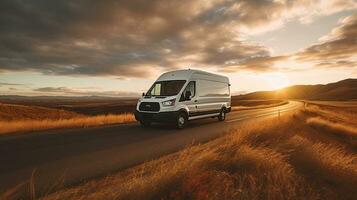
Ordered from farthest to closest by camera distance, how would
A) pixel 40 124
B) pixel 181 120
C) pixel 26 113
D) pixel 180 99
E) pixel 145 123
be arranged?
pixel 26 113 < pixel 145 123 < pixel 40 124 < pixel 181 120 < pixel 180 99

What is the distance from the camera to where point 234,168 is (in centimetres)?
602

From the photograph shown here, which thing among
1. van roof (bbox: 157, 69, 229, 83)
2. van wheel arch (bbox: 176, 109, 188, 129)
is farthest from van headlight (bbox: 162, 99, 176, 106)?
van roof (bbox: 157, 69, 229, 83)

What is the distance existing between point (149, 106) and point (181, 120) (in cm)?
164

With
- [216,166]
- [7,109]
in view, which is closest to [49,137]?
[216,166]

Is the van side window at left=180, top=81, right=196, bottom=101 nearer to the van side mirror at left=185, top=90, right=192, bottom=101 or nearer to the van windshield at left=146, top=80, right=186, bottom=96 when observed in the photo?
the van side mirror at left=185, top=90, right=192, bottom=101

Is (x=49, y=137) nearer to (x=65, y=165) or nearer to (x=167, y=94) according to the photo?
(x=65, y=165)

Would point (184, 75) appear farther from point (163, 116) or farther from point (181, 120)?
point (163, 116)

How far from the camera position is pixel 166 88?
1479 cm

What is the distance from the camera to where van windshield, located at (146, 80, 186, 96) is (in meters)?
14.3

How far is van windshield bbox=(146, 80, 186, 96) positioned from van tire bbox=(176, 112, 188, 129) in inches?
42.1

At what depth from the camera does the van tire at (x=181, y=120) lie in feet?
44.5

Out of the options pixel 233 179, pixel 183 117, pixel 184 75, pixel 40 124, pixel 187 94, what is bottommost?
pixel 233 179

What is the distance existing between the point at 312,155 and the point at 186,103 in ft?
24.7

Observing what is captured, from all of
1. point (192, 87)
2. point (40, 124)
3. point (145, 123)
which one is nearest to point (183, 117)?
point (192, 87)
